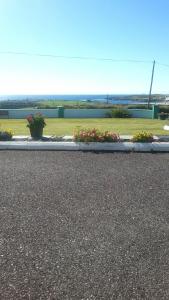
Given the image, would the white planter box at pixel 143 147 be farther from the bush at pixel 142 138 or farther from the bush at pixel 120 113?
the bush at pixel 120 113

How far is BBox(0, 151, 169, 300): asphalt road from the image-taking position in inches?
187

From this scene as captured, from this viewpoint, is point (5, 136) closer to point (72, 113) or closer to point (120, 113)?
point (120, 113)

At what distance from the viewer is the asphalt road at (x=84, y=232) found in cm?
475

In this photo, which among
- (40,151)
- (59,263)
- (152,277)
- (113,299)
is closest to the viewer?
(113,299)

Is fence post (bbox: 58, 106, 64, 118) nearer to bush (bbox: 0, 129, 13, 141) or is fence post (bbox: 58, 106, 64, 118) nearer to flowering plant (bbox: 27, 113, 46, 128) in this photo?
flowering plant (bbox: 27, 113, 46, 128)

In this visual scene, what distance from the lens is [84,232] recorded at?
651 centimetres

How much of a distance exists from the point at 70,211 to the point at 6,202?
150 cm

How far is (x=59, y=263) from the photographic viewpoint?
210 inches

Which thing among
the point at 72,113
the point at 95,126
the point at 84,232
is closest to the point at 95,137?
the point at 95,126

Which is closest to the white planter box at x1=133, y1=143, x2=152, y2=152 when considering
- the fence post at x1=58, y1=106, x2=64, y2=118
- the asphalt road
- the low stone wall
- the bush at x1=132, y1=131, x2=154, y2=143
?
the bush at x1=132, y1=131, x2=154, y2=143

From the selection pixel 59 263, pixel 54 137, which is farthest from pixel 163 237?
pixel 54 137

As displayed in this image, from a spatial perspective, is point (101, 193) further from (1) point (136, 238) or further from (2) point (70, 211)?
(1) point (136, 238)

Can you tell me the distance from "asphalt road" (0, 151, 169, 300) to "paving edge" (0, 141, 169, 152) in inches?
129

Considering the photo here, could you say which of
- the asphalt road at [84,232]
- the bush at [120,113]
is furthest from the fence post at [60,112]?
the asphalt road at [84,232]
